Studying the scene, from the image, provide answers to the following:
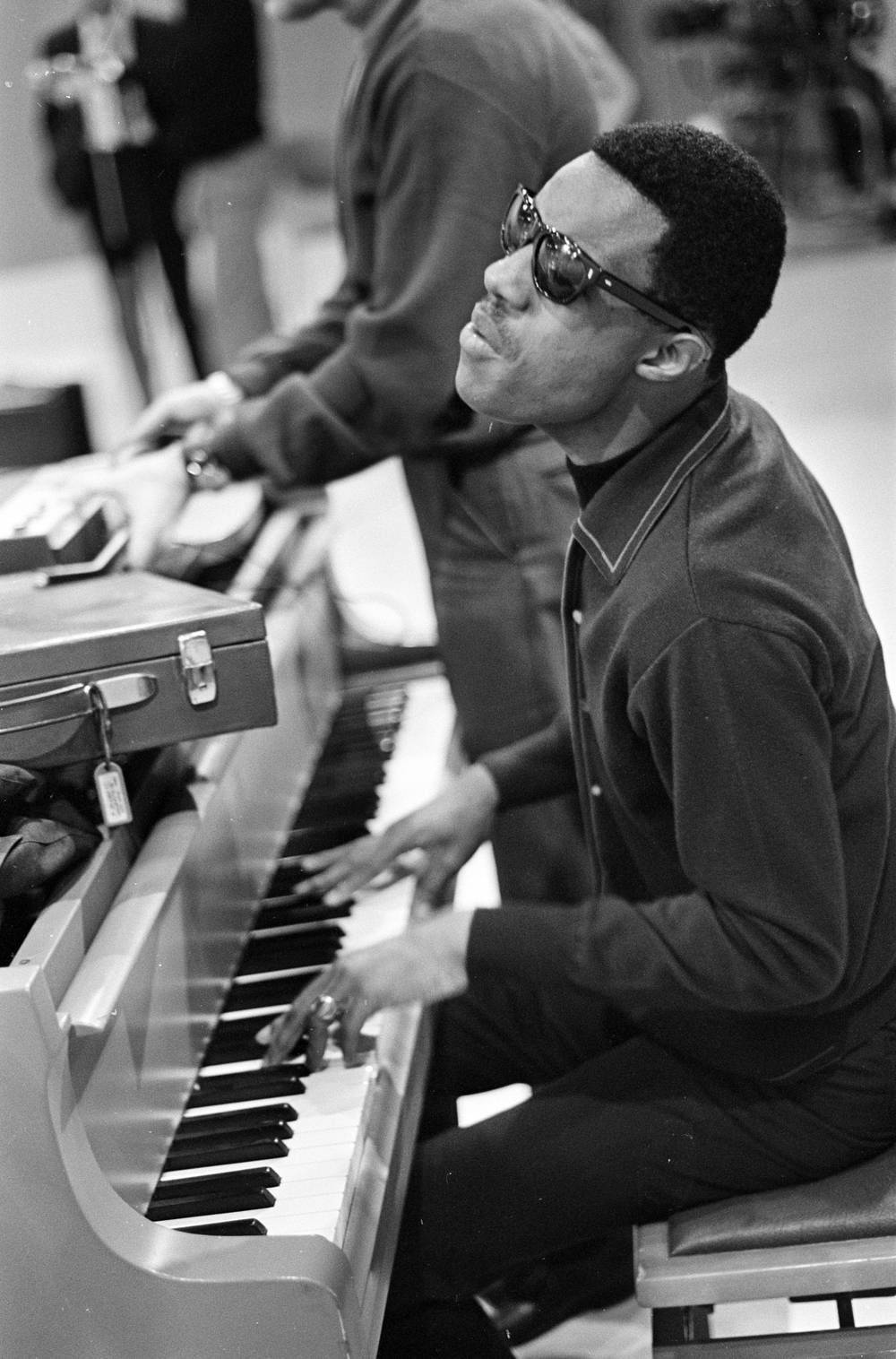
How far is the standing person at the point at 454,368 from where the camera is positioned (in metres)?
1.81

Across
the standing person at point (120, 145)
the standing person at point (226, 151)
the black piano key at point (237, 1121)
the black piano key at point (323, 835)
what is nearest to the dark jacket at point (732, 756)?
the black piano key at point (237, 1121)

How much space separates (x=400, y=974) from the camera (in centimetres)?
160

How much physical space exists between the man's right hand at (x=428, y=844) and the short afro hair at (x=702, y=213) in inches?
29.1

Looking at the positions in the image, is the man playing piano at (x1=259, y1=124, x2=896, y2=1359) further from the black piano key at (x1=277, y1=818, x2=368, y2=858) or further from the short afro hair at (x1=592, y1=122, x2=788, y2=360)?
the black piano key at (x1=277, y1=818, x2=368, y2=858)

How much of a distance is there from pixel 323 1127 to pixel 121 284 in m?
5.60

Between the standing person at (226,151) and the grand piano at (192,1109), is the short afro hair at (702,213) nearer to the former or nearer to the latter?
the grand piano at (192,1109)

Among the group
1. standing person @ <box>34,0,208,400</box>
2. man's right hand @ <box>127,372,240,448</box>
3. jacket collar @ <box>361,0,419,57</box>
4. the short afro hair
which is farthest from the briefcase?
standing person @ <box>34,0,208,400</box>

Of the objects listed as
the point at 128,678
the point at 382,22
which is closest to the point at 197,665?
A: the point at 128,678

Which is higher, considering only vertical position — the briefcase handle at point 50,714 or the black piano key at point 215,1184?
the briefcase handle at point 50,714

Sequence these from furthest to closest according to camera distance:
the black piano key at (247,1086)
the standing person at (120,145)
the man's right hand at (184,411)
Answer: the standing person at (120,145), the man's right hand at (184,411), the black piano key at (247,1086)

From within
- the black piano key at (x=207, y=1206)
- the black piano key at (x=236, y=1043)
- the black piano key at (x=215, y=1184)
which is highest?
the black piano key at (x=207, y=1206)

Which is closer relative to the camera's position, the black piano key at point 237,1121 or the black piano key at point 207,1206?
the black piano key at point 207,1206

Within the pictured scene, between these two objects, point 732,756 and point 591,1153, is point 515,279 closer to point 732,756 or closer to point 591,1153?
point 732,756

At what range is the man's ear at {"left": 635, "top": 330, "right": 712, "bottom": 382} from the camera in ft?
4.68
